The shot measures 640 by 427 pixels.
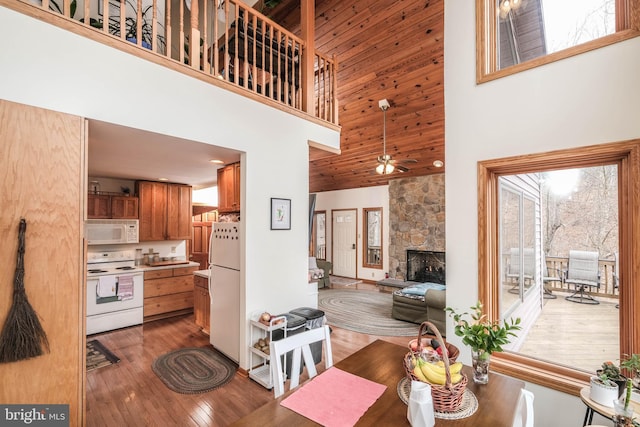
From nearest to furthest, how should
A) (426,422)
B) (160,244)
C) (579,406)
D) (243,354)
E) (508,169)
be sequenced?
(426,422) < (579,406) < (508,169) < (243,354) < (160,244)

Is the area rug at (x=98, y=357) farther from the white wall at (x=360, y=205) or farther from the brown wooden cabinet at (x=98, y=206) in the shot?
the white wall at (x=360, y=205)

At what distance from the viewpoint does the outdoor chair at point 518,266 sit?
240 centimetres

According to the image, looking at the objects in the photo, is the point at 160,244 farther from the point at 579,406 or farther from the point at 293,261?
the point at 579,406

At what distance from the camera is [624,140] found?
1643 millimetres

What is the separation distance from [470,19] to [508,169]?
1206mm

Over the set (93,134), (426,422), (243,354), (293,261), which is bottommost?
(243,354)

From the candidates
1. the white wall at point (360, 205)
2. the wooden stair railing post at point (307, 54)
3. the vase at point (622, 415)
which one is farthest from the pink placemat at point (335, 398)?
the white wall at point (360, 205)

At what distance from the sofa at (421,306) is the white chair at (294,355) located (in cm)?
284

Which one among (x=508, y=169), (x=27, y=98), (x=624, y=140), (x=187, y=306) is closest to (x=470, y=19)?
(x=508, y=169)

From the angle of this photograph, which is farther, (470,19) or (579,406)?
(470,19)

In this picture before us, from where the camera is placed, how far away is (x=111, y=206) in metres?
4.64

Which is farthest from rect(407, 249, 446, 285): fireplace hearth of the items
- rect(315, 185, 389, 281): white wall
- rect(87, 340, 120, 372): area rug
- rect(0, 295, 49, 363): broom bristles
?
rect(0, 295, 49, 363): broom bristles

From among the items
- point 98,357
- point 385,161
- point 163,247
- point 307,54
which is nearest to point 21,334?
point 98,357

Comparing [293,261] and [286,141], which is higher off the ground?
[286,141]
